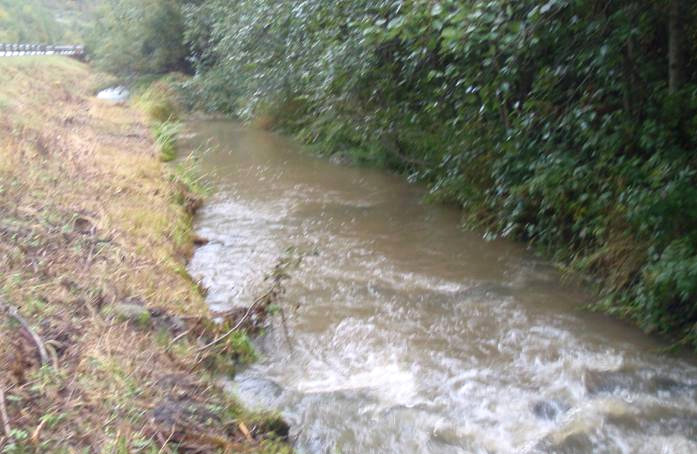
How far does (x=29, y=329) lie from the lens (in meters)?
5.00

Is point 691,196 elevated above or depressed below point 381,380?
above

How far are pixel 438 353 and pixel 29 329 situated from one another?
3514 mm

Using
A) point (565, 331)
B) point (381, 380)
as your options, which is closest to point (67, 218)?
point (381, 380)

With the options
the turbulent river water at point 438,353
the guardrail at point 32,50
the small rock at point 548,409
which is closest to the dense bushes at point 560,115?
the turbulent river water at point 438,353

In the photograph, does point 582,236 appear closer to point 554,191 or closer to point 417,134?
point 554,191

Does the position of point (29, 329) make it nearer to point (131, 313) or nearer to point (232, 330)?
point (131, 313)

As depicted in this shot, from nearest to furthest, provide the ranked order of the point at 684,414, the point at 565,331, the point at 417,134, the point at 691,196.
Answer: the point at 684,414 < the point at 691,196 < the point at 565,331 < the point at 417,134

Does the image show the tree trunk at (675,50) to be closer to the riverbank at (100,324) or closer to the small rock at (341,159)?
the riverbank at (100,324)

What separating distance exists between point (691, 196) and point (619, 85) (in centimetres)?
232

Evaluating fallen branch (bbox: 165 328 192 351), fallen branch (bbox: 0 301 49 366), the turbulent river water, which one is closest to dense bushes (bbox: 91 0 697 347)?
the turbulent river water

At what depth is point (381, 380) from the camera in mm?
6215

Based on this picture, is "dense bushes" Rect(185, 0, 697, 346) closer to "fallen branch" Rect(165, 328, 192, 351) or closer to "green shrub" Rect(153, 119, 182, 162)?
"fallen branch" Rect(165, 328, 192, 351)

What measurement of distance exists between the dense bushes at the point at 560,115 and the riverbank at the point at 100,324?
150 inches

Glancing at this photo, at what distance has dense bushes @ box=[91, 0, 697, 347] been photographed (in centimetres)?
718
